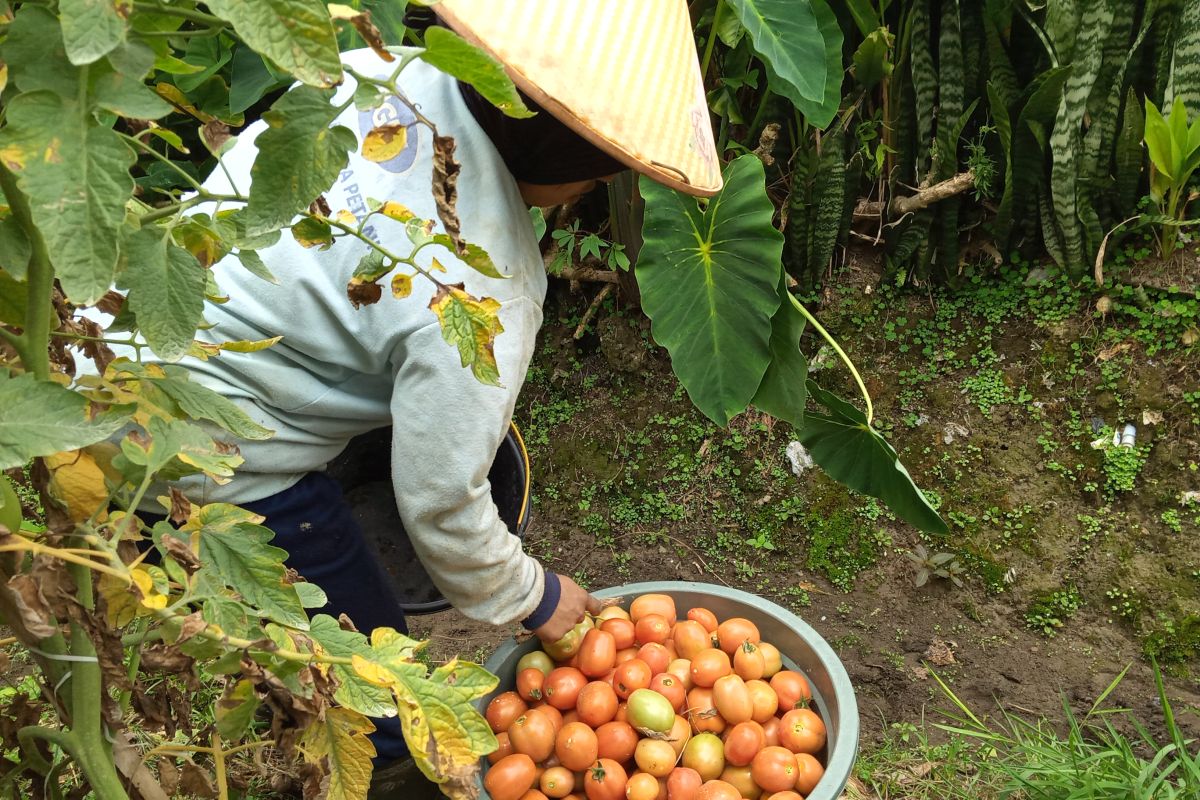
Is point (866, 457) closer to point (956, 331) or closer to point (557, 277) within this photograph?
point (956, 331)

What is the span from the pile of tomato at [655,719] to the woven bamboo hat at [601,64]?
0.77m

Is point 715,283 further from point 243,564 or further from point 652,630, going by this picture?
point 243,564

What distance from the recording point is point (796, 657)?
1.52 metres

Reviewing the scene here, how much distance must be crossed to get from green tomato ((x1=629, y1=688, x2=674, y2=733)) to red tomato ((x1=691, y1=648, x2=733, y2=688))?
0.08 meters

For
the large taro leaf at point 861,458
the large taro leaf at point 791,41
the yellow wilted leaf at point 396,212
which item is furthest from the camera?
the large taro leaf at point 791,41

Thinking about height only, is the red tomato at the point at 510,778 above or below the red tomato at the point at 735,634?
below

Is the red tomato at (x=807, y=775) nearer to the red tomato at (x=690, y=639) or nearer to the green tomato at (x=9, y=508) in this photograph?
the red tomato at (x=690, y=639)

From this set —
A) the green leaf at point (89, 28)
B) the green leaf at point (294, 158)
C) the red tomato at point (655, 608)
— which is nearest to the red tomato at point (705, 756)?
the red tomato at point (655, 608)

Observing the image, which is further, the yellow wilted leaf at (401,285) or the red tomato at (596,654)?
the red tomato at (596,654)

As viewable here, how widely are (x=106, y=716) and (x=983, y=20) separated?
2199 mm

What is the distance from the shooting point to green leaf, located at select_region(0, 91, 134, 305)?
0.47m

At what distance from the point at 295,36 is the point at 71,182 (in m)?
0.14

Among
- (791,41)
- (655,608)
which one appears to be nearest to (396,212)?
(655,608)

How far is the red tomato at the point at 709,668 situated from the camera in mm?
1420
